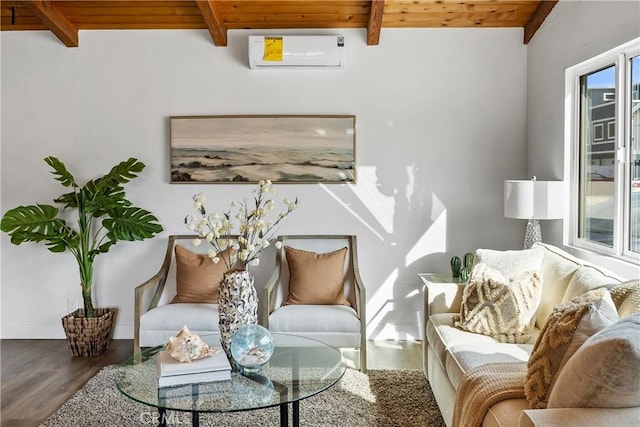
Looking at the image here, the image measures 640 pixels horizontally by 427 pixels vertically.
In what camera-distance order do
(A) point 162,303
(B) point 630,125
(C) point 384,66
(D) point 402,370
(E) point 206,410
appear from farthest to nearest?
1. (C) point 384,66
2. (A) point 162,303
3. (D) point 402,370
4. (B) point 630,125
5. (E) point 206,410

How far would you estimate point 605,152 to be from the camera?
3.48 m

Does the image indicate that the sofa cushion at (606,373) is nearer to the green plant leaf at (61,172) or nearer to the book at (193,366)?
the book at (193,366)

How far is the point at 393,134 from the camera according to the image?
4.51m

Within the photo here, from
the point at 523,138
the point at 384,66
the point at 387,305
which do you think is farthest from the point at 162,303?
the point at 523,138

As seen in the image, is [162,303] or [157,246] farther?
[157,246]

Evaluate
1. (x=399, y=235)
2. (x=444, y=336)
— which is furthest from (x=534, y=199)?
(x=444, y=336)

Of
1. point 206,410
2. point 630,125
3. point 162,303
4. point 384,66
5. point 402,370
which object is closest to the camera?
point 206,410

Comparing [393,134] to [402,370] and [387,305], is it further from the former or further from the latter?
[402,370]

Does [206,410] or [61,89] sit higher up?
[61,89]

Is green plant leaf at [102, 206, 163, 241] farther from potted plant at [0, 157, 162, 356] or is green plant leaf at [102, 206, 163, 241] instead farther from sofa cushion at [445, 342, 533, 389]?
sofa cushion at [445, 342, 533, 389]

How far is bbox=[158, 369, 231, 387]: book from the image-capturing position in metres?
2.32

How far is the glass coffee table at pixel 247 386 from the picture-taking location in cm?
218

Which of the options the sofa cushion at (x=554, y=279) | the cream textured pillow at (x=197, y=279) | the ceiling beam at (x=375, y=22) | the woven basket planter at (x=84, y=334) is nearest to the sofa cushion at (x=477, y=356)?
the sofa cushion at (x=554, y=279)

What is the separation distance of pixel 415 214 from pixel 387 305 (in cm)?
78
